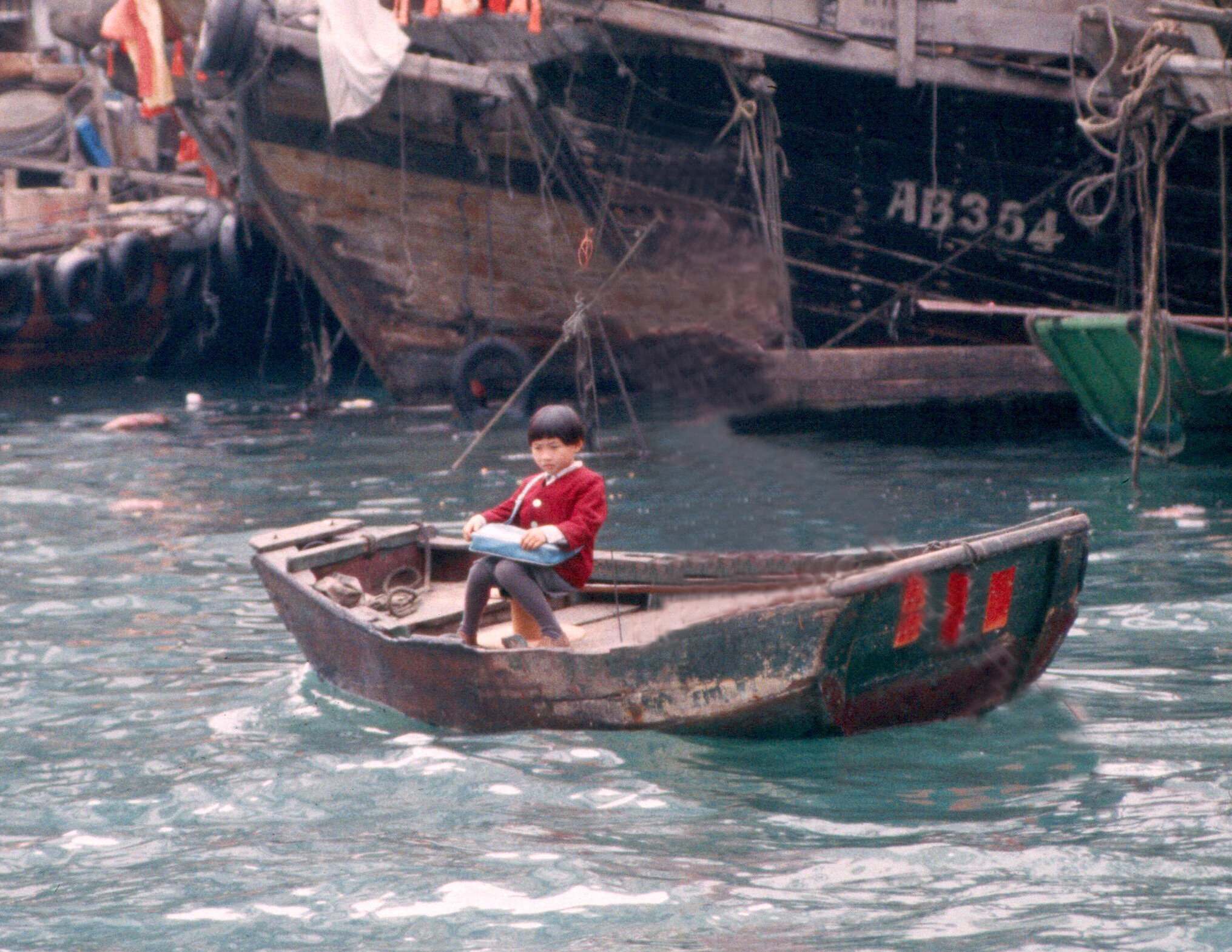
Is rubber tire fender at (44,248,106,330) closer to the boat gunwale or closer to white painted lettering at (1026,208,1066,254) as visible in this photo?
white painted lettering at (1026,208,1066,254)

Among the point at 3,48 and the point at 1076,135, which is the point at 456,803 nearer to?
the point at 1076,135

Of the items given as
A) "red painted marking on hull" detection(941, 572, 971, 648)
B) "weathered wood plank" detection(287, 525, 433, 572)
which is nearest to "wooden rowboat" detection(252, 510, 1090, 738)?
"red painted marking on hull" detection(941, 572, 971, 648)

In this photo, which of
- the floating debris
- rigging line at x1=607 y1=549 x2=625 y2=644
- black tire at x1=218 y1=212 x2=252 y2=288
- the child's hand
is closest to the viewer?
the child's hand

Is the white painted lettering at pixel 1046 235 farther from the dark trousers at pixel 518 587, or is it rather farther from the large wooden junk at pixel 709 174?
the dark trousers at pixel 518 587

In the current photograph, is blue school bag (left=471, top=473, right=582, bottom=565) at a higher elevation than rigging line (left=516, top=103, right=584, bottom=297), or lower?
lower

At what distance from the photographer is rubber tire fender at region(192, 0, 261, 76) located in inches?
513

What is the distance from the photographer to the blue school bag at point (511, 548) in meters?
5.48

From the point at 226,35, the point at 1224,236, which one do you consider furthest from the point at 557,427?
the point at 226,35

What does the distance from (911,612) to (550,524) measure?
1.38 meters

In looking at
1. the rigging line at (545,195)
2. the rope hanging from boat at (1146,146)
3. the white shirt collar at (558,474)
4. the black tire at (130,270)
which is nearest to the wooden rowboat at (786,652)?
the white shirt collar at (558,474)

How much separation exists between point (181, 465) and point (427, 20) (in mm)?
4632

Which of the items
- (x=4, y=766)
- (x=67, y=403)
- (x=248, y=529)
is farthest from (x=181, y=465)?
(x=4, y=766)

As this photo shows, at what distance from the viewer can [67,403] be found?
57.3 ft

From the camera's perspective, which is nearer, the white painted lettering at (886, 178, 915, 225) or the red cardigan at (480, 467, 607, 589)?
the red cardigan at (480, 467, 607, 589)
